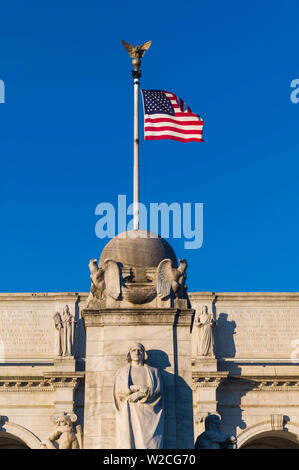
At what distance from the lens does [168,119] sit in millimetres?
22781

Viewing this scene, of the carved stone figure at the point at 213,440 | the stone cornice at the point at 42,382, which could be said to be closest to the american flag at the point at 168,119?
the carved stone figure at the point at 213,440

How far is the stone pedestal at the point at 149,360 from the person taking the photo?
1555 centimetres

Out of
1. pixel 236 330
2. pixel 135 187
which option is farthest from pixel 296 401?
pixel 135 187

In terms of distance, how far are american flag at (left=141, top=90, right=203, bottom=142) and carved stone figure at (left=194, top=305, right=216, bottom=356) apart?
72.8ft

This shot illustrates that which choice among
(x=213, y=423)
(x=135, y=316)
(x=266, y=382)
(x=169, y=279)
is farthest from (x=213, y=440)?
(x=266, y=382)

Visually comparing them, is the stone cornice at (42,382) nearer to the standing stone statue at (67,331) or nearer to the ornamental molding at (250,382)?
the standing stone statue at (67,331)

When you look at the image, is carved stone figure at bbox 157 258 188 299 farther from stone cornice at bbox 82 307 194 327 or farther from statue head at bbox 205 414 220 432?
statue head at bbox 205 414 220 432

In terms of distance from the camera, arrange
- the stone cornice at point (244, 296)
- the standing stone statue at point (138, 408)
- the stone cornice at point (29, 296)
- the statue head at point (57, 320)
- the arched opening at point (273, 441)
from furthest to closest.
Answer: the stone cornice at point (29, 296) < the stone cornice at point (244, 296) < the statue head at point (57, 320) < the arched opening at point (273, 441) < the standing stone statue at point (138, 408)

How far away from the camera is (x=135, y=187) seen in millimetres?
19469

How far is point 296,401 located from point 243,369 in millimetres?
3140

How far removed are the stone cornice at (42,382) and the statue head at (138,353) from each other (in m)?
26.9

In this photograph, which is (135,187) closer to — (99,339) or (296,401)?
(99,339)

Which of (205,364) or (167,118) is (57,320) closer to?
(205,364)

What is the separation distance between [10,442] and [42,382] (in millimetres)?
4630
